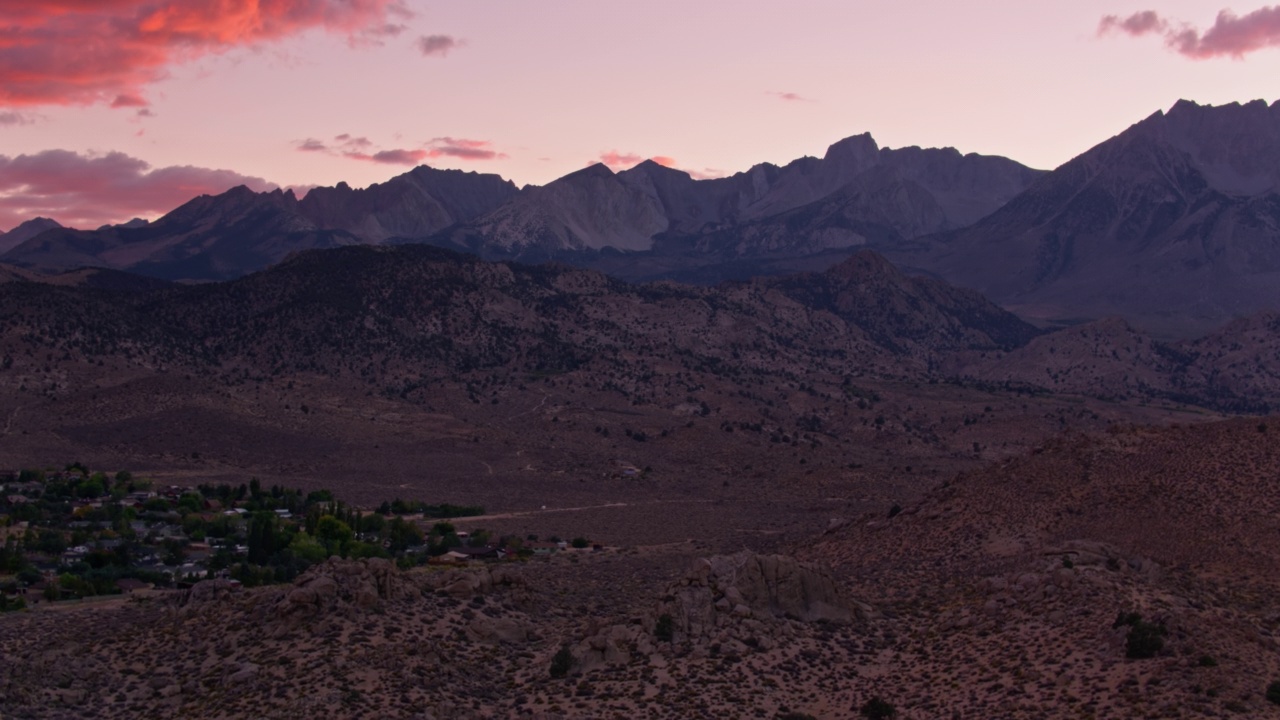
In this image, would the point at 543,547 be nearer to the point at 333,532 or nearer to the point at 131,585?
the point at 333,532

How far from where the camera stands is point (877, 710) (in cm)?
3959

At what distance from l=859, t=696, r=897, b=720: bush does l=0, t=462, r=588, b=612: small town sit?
1094 inches

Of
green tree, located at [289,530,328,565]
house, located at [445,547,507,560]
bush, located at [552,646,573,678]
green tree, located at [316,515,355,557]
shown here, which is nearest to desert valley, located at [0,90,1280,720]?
bush, located at [552,646,573,678]

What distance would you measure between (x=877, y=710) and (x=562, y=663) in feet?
32.2

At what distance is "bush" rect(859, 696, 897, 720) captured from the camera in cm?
3947

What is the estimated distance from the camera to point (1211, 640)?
40.0m

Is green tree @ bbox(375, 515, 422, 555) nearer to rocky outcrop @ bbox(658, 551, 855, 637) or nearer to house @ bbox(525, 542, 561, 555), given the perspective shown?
house @ bbox(525, 542, 561, 555)

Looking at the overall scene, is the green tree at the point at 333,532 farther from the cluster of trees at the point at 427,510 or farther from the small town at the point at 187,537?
the cluster of trees at the point at 427,510

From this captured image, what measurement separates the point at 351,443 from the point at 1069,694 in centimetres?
8407

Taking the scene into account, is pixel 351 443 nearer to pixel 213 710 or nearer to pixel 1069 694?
pixel 213 710

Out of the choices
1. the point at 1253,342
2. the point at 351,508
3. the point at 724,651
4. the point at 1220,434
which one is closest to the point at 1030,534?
the point at 1220,434

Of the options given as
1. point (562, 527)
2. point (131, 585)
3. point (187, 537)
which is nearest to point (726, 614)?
point (131, 585)

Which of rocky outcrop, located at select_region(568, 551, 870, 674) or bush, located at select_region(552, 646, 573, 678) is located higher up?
rocky outcrop, located at select_region(568, 551, 870, 674)

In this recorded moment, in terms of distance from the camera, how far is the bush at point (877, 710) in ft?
129
